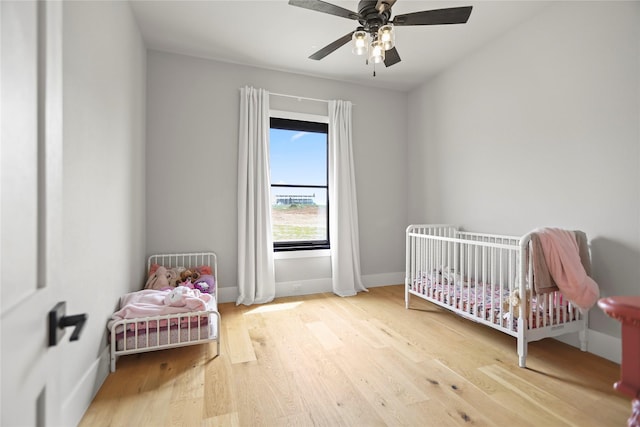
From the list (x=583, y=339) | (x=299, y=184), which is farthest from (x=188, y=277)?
(x=583, y=339)

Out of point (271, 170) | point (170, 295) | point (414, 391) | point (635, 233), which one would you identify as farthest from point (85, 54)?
point (635, 233)

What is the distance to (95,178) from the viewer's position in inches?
62.9

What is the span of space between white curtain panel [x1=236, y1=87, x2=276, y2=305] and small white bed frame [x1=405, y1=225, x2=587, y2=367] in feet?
4.97

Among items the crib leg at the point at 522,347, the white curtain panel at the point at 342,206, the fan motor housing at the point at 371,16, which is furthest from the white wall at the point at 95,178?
the crib leg at the point at 522,347

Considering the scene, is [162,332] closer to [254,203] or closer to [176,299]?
[176,299]

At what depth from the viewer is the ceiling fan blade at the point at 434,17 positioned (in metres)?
1.77

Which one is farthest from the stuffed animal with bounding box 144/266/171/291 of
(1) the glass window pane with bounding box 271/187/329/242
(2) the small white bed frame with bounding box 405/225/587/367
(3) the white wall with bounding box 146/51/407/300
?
(2) the small white bed frame with bounding box 405/225/587/367

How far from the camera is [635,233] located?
1852 mm

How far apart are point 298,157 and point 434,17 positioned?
6.95ft

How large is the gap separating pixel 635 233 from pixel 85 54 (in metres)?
3.30

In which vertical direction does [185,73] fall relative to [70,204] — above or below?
above

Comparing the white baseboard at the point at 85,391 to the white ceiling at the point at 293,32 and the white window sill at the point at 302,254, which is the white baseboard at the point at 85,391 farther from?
the white ceiling at the point at 293,32

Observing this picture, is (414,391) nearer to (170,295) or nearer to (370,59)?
(170,295)

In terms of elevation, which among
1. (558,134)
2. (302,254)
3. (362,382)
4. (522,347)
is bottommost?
(362,382)
